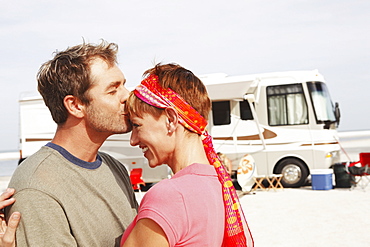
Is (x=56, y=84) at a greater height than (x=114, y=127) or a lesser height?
greater

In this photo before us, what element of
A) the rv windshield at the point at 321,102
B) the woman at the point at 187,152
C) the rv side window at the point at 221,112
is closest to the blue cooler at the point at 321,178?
the rv windshield at the point at 321,102

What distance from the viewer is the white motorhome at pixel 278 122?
12969 millimetres

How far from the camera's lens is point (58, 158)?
6.44 ft

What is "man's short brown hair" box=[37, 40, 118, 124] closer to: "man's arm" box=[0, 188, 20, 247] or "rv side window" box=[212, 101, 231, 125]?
"man's arm" box=[0, 188, 20, 247]

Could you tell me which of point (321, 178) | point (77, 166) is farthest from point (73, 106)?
point (321, 178)

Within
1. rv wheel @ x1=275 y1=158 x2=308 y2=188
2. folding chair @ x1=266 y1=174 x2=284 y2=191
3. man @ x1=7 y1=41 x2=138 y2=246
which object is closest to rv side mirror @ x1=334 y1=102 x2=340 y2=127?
rv wheel @ x1=275 y1=158 x2=308 y2=188

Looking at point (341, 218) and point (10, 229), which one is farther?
point (341, 218)

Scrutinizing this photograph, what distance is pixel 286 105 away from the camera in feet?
43.3

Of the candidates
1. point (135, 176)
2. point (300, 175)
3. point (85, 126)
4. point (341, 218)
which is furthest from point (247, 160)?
point (85, 126)

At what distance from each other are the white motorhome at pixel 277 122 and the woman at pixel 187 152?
36.9 feet

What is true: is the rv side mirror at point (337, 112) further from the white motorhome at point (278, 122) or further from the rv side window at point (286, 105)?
the rv side window at point (286, 105)

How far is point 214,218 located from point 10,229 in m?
0.68

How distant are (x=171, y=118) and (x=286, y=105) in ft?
38.6

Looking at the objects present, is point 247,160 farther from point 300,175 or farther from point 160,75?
point 160,75
